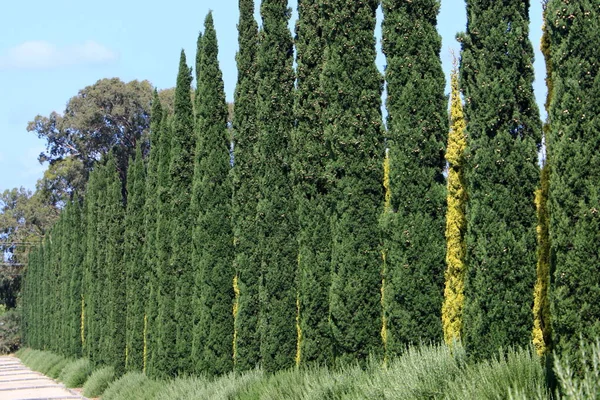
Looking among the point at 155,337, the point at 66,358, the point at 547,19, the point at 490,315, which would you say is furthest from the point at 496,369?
the point at 66,358

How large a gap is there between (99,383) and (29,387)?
682cm

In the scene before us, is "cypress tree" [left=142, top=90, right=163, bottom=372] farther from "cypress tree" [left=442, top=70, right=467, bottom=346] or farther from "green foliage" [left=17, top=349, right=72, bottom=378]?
"green foliage" [left=17, top=349, right=72, bottom=378]

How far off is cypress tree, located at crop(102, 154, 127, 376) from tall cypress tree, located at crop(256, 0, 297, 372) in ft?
47.6

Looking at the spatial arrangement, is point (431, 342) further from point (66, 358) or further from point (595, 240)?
point (66, 358)

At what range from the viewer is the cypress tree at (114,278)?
3259 cm

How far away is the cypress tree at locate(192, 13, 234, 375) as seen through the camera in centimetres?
2194

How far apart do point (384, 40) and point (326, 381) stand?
18.9ft

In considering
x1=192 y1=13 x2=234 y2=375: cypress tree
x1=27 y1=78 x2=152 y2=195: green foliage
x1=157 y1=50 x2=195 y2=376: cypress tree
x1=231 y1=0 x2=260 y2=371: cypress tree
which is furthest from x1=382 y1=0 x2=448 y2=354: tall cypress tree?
x1=27 y1=78 x2=152 y2=195: green foliage

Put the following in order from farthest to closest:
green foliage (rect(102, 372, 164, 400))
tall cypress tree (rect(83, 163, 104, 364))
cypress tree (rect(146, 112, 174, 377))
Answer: tall cypress tree (rect(83, 163, 104, 364)), cypress tree (rect(146, 112, 174, 377)), green foliage (rect(102, 372, 164, 400))

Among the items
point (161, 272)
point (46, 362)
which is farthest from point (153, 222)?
point (46, 362)

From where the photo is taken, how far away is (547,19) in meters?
10.9

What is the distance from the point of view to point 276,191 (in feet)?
63.0

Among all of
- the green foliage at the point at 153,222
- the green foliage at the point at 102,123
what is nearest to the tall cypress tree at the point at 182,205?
the green foliage at the point at 153,222

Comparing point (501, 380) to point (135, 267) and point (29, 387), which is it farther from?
point (29, 387)
